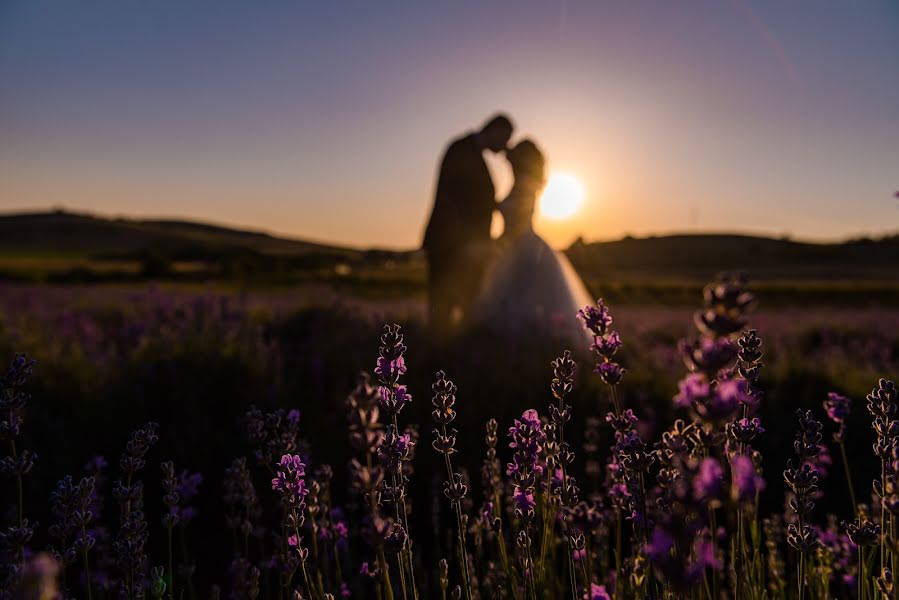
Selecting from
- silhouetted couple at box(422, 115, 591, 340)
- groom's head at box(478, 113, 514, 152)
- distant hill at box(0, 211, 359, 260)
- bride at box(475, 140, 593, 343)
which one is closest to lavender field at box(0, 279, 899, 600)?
silhouetted couple at box(422, 115, 591, 340)

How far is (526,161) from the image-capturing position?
10.1 m

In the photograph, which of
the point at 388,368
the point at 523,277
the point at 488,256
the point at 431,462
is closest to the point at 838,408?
the point at 388,368

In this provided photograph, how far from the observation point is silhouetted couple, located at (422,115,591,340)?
8.82 m

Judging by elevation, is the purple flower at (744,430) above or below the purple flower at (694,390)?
below

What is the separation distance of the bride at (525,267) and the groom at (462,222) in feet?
1.34

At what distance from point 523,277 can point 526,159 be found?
1.82 m

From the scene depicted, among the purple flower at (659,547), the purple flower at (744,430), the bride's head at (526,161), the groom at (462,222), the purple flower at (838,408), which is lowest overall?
the purple flower at (838,408)

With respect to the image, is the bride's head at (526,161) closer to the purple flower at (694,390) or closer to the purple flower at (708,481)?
the purple flower at (694,390)

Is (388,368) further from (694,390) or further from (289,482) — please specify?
(694,390)

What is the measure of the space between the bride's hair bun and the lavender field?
283cm

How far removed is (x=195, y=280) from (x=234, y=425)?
109ft

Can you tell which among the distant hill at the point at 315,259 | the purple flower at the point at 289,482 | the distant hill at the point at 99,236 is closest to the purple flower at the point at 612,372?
the purple flower at the point at 289,482

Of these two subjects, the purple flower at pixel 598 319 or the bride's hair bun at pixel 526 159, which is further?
the bride's hair bun at pixel 526 159

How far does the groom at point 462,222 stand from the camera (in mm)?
8867
